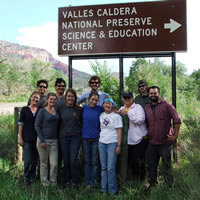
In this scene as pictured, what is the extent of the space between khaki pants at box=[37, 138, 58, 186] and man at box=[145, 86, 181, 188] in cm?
160

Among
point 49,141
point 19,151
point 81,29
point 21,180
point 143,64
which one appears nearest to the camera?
point 49,141

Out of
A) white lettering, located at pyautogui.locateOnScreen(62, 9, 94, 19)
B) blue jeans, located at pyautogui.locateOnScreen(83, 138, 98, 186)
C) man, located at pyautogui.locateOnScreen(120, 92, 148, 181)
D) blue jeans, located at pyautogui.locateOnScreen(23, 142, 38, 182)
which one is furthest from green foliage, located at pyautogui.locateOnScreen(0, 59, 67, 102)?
man, located at pyautogui.locateOnScreen(120, 92, 148, 181)

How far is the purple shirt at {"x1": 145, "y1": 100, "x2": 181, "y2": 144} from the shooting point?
3881 mm

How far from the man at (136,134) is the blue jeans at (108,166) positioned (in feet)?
1.51

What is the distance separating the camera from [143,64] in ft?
22.0

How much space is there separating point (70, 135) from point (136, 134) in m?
1.14

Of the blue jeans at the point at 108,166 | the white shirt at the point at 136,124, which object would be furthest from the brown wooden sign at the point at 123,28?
the blue jeans at the point at 108,166

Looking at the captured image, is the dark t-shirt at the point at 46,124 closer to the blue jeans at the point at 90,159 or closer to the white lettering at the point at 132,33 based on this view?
the blue jeans at the point at 90,159

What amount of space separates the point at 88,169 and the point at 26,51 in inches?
7707

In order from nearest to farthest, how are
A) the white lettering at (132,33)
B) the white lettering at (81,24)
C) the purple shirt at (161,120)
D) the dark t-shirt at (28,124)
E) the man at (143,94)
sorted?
the purple shirt at (161,120)
the dark t-shirt at (28,124)
the man at (143,94)
the white lettering at (132,33)
the white lettering at (81,24)

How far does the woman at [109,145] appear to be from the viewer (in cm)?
391

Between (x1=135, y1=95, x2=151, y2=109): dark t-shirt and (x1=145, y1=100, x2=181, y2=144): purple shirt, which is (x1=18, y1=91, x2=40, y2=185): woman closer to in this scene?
(x1=135, y1=95, x2=151, y2=109): dark t-shirt

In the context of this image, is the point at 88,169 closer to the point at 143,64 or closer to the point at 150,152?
the point at 150,152

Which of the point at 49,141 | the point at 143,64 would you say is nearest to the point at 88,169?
the point at 49,141
